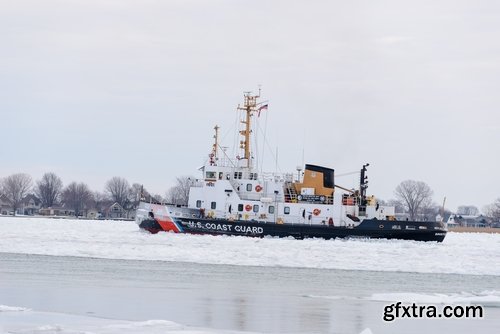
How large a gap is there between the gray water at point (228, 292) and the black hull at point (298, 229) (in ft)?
49.7

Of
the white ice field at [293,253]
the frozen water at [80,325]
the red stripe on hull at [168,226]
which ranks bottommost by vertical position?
the frozen water at [80,325]

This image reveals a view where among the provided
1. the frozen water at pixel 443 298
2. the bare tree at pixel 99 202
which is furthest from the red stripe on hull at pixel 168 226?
the bare tree at pixel 99 202

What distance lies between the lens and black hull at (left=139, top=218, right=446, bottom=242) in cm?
4169

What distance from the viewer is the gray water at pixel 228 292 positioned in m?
13.6

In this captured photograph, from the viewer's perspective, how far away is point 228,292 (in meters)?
18.0

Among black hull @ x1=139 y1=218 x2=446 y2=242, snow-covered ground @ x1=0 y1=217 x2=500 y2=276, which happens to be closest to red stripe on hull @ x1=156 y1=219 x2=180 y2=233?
black hull @ x1=139 y1=218 x2=446 y2=242

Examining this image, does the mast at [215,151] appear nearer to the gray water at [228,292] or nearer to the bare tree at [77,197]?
the gray water at [228,292]

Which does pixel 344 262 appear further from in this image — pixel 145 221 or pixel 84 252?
pixel 145 221

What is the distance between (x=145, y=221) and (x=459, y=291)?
82.0ft

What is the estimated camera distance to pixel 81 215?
441 ft

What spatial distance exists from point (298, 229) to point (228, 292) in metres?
23.9

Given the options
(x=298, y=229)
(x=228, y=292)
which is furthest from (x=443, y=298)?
(x=298, y=229)

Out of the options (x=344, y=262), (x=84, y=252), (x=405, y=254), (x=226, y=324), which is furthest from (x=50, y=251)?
(x=226, y=324)

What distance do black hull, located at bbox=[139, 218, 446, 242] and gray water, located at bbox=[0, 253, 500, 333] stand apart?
596 inches
